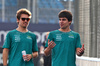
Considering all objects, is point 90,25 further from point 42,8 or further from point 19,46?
point 42,8

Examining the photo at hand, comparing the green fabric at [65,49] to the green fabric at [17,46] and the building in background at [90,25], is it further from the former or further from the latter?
the building in background at [90,25]

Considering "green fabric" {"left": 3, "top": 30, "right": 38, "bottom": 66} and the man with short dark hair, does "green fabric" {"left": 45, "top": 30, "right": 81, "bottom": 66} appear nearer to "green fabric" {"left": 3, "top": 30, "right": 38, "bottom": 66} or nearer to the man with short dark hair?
the man with short dark hair

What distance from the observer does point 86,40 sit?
25.9 feet

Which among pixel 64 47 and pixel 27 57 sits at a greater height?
pixel 64 47

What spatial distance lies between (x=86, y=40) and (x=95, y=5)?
111 cm

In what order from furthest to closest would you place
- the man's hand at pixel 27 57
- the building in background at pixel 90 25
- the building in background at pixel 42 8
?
1. the building in background at pixel 42 8
2. the building in background at pixel 90 25
3. the man's hand at pixel 27 57

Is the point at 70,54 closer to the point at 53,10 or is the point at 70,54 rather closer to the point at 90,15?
the point at 90,15

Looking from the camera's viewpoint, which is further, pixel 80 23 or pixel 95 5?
pixel 80 23

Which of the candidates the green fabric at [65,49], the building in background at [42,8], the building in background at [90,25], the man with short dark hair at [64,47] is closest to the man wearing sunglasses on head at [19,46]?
the man with short dark hair at [64,47]

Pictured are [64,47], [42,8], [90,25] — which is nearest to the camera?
[64,47]

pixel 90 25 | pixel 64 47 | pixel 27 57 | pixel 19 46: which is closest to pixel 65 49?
pixel 64 47

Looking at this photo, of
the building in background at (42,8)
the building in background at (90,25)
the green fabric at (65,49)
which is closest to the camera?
the green fabric at (65,49)

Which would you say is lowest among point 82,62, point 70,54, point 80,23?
point 82,62

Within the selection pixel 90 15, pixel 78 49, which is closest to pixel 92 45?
pixel 90 15
